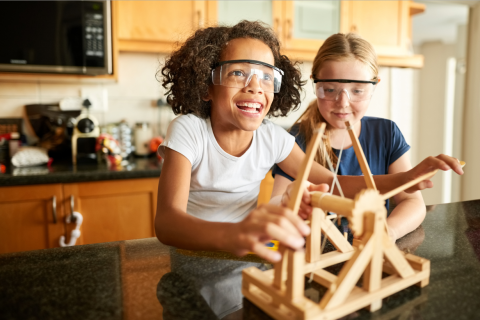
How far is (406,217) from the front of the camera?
3.20 feet

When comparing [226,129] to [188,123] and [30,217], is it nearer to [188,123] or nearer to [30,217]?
[188,123]

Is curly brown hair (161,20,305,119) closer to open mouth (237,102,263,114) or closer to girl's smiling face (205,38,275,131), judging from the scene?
girl's smiling face (205,38,275,131)

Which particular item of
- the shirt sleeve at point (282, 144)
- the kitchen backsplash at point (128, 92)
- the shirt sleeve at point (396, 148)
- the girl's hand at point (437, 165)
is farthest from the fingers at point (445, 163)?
the kitchen backsplash at point (128, 92)

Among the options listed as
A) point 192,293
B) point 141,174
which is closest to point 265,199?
point 141,174

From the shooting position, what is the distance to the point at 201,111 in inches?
49.4

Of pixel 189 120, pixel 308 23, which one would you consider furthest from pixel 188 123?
pixel 308 23

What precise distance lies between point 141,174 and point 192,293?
141 centimetres

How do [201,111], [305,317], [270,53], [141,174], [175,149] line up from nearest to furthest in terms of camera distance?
[305,317], [175,149], [270,53], [201,111], [141,174]

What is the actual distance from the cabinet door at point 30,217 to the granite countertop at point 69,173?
1.7 inches

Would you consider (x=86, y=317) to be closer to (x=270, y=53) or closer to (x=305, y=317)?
(x=305, y=317)

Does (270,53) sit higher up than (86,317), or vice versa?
(270,53)

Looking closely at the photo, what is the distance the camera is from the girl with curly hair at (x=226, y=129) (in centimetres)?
103

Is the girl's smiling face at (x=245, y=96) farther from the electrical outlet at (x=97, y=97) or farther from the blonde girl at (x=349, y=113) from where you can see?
the electrical outlet at (x=97, y=97)

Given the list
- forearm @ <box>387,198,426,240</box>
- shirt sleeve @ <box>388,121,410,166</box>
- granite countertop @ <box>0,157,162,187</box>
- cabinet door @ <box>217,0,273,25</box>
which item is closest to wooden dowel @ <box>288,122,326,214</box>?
forearm @ <box>387,198,426,240</box>
